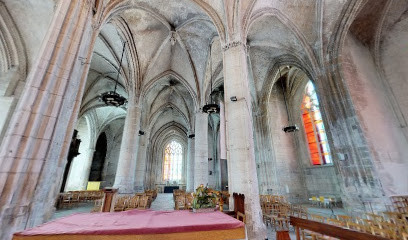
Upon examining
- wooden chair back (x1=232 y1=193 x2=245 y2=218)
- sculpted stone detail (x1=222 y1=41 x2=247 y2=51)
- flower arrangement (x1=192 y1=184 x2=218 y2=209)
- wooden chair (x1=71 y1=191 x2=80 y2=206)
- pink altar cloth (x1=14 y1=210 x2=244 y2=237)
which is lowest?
wooden chair (x1=71 y1=191 x2=80 y2=206)

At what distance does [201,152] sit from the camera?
1214 centimetres

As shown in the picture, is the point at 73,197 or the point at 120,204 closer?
the point at 120,204

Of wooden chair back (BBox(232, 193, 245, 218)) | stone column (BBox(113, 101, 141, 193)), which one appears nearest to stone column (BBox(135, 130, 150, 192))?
stone column (BBox(113, 101, 141, 193))

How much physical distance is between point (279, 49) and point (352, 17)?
4.07m

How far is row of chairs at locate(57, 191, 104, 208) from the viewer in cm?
1104

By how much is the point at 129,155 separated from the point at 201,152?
485 centimetres

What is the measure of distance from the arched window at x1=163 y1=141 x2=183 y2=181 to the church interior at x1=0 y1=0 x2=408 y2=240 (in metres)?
12.6

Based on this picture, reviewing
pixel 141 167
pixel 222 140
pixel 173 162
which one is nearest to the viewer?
pixel 222 140

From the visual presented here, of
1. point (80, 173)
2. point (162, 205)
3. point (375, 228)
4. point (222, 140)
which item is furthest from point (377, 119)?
point (80, 173)

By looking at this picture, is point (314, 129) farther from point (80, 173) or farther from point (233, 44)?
point (80, 173)

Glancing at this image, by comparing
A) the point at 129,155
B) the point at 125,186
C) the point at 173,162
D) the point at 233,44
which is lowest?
the point at 125,186

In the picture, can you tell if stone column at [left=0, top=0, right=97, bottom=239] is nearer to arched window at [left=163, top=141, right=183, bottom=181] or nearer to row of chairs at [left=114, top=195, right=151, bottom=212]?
row of chairs at [left=114, top=195, right=151, bottom=212]

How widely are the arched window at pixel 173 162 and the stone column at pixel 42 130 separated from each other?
24613mm

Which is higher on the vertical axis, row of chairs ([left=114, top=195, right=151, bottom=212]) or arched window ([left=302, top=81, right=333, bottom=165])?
arched window ([left=302, top=81, right=333, bottom=165])
